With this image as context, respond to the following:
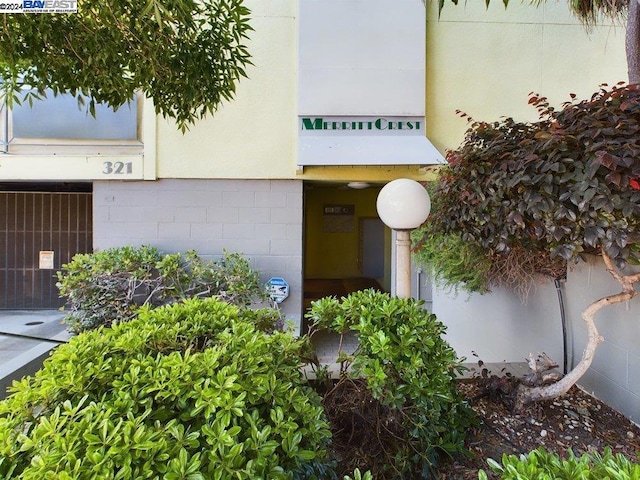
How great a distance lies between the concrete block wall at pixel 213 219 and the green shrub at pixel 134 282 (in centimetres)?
37

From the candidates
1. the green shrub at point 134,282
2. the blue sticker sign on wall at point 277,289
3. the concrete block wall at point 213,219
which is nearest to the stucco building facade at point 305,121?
the concrete block wall at point 213,219

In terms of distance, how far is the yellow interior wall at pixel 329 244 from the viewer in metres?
10.3

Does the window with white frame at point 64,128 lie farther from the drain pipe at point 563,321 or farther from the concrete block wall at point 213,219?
the drain pipe at point 563,321

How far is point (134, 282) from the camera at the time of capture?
5.04 metres

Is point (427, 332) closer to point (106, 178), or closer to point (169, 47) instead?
point (169, 47)

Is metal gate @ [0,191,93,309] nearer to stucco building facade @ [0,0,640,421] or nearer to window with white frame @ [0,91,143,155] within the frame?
stucco building facade @ [0,0,640,421]

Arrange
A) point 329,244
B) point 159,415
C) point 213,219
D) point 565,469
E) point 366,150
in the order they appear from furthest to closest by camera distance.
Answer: point 329,244 < point 213,219 < point 366,150 < point 159,415 < point 565,469

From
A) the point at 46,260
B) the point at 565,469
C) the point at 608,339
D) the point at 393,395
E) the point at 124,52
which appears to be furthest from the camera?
the point at 46,260

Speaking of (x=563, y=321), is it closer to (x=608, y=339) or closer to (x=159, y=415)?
(x=608, y=339)

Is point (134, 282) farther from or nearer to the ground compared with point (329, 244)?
nearer to the ground

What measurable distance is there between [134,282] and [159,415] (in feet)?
14.0

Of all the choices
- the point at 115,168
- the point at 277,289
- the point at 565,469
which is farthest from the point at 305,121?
the point at 565,469

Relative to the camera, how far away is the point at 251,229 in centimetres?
569

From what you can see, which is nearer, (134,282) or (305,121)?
(134,282)
